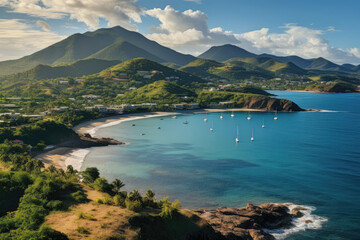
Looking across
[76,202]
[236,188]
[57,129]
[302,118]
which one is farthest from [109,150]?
[302,118]

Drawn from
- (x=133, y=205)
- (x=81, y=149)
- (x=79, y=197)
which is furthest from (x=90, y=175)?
(x=81, y=149)

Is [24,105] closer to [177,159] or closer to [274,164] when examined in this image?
[177,159]

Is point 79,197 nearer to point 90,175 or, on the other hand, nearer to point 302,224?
point 90,175

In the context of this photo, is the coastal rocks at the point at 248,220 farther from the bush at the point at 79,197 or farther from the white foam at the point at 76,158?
the white foam at the point at 76,158

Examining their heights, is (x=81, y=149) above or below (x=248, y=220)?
above

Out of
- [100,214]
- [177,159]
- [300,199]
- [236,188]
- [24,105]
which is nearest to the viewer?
[100,214]

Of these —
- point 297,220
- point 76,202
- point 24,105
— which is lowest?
point 297,220
